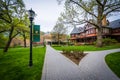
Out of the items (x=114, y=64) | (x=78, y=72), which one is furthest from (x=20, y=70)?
(x=114, y=64)

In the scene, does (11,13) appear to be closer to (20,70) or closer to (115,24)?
(20,70)

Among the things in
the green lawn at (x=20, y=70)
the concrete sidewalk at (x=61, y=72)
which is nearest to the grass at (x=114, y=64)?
the concrete sidewalk at (x=61, y=72)

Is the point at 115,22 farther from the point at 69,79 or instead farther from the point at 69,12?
the point at 69,79

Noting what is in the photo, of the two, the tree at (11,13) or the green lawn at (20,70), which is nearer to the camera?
the green lawn at (20,70)

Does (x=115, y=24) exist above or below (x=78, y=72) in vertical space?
above

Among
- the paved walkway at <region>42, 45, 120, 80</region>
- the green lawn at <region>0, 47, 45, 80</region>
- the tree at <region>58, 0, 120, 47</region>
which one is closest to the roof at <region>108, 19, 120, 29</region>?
the tree at <region>58, 0, 120, 47</region>

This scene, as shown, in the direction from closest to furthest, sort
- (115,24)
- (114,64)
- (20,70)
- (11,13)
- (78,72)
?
(78,72) < (20,70) < (114,64) < (11,13) < (115,24)

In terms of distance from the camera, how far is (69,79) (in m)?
5.63

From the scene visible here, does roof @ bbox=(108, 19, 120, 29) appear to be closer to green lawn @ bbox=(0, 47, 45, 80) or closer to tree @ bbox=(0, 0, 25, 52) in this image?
tree @ bbox=(0, 0, 25, 52)

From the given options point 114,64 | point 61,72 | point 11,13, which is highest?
point 11,13

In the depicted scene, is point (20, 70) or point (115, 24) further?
point (115, 24)

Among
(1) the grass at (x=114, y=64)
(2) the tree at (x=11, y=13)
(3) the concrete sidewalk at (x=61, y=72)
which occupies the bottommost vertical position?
(3) the concrete sidewalk at (x=61, y=72)

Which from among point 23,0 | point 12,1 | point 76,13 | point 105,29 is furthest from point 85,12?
point 105,29

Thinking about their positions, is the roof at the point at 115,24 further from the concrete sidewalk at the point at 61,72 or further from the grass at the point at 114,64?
the concrete sidewalk at the point at 61,72
